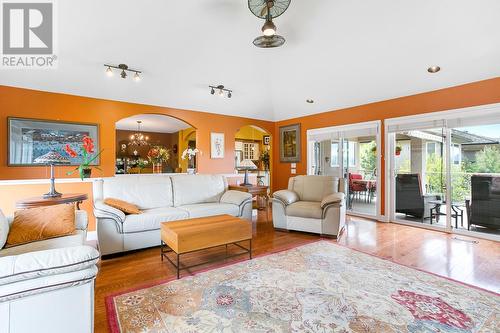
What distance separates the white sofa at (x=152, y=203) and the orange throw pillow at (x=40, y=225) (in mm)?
639

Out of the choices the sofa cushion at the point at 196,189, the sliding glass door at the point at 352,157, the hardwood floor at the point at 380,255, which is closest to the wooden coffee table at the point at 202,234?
the hardwood floor at the point at 380,255

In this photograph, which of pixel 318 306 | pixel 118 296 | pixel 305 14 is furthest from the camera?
pixel 305 14

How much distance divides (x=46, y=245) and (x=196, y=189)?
7.73 ft

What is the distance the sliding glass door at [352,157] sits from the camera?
5.25 metres

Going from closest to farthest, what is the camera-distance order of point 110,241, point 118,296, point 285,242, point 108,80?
point 118,296 → point 110,241 → point 285,242 → point 108,80

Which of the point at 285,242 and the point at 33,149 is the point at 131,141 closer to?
the point at 33,149

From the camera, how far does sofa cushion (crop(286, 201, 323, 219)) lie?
380 centimetres

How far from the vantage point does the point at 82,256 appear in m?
1.33

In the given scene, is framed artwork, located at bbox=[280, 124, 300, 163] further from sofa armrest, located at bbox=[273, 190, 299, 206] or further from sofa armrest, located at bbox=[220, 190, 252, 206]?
sofa armrest, located at bbox=[220, 190, 252, 206]

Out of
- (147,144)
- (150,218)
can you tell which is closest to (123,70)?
(150,218)

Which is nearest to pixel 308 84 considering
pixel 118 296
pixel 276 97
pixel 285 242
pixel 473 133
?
pixel 276 97

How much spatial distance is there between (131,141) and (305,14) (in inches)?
371

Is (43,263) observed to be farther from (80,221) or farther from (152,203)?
(152,203)

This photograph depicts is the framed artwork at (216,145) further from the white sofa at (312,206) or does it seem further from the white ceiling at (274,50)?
the white sofa at (312,206)
